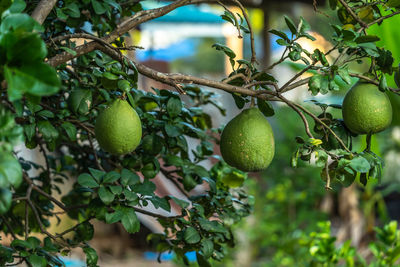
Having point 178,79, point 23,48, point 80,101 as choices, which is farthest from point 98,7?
point 23,48

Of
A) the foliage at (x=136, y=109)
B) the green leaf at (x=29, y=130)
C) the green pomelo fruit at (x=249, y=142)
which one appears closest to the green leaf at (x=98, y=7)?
the foliage at (x=136, y=109)

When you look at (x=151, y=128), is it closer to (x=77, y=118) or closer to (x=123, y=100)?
(x=77, y=118)

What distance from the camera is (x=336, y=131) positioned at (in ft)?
3.33

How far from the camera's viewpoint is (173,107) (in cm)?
112

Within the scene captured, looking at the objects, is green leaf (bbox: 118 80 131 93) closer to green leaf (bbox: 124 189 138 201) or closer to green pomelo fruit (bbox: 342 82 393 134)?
green leaf (bbox: 124 189 138 201)

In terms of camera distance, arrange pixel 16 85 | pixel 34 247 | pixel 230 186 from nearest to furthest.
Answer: pixel 16 85, pixel 34 247, pixel 230 186

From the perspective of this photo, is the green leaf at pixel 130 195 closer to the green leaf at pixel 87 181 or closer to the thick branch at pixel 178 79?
the green leaf at pixel 87 181

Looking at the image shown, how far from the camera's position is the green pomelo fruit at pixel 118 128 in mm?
853

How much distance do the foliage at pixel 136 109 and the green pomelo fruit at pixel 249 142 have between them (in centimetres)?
4

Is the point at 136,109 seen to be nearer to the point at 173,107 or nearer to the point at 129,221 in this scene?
the point at 173,107

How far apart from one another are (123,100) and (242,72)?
0.87 ft

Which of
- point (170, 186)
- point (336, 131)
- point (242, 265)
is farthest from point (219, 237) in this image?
point (242, 265)

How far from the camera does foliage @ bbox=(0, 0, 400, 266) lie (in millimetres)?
611

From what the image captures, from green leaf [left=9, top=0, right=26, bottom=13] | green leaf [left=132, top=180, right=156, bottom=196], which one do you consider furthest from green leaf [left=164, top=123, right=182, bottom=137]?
green leaf [left=9, top=0, right=26, bottom=13]
